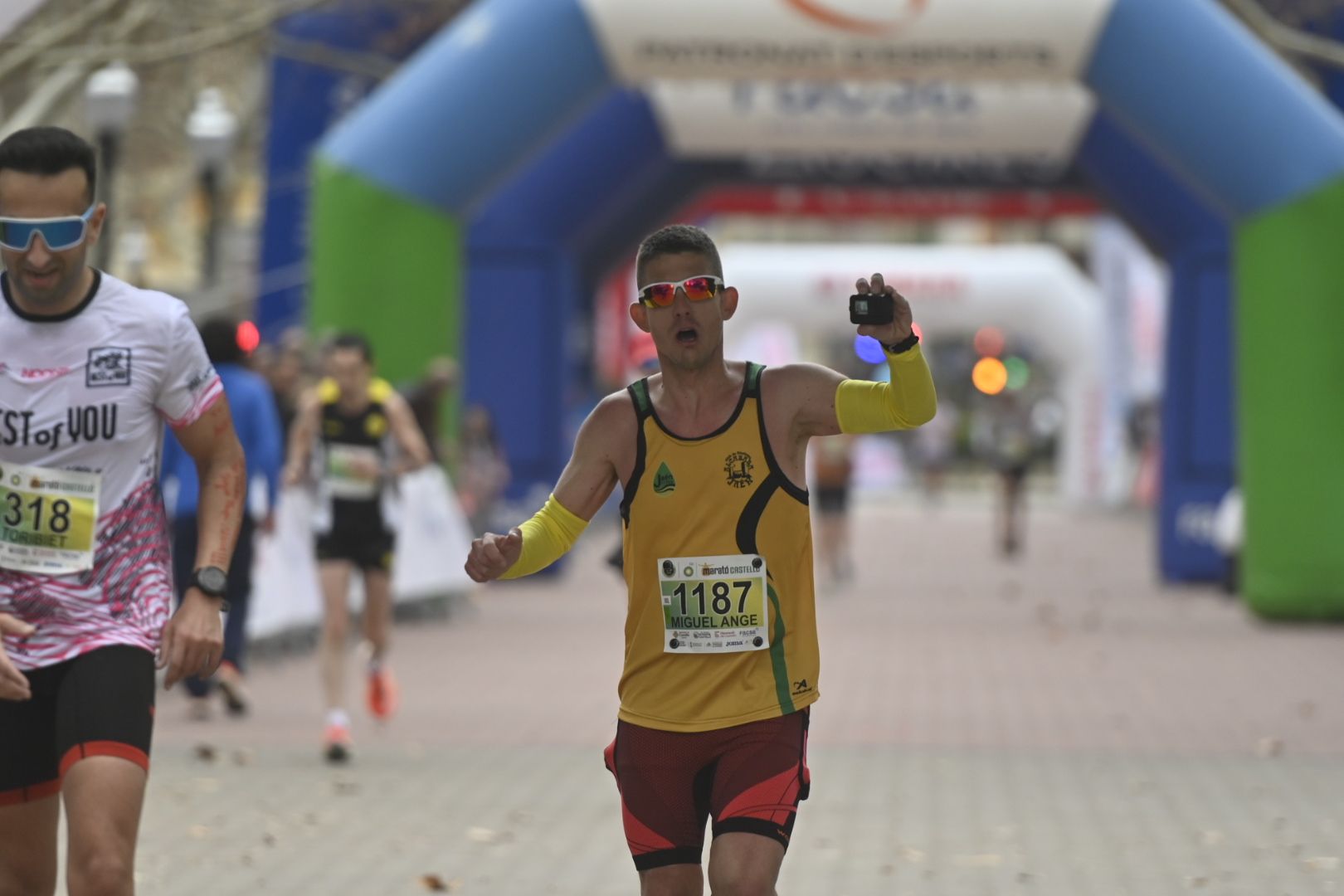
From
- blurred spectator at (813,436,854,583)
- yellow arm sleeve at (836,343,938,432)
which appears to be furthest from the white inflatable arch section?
yellow arm sleeve at (836,343,938,432)

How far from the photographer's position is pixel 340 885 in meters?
7.24

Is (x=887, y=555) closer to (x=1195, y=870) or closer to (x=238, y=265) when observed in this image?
(x=238, y=265)

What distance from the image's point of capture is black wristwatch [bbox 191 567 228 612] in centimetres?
467

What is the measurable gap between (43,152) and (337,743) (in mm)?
5572

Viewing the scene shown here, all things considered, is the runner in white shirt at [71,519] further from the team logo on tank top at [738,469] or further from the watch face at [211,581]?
the team logo on tank top at [738,469]

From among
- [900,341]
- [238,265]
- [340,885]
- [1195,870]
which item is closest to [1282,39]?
[1195,870]

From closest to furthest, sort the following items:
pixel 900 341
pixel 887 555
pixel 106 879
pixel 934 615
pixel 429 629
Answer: pixel 106 879
pixel 900 341
pixel 429 629
pixel 934 615
pixel 887 555

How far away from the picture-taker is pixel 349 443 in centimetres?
1031

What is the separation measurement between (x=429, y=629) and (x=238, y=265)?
17.9 meters

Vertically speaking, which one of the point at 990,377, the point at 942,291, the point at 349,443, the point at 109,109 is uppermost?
the point at 109,109

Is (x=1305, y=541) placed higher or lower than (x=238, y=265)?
lower

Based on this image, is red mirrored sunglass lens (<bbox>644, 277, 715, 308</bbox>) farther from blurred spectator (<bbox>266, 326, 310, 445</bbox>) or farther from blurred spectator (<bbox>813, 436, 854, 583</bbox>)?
blurred spectator (<bbox>813, 436, 854, 583</bbox>)

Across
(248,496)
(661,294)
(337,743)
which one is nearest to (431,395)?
(248,496)

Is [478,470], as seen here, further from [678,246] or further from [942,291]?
[678,246]
